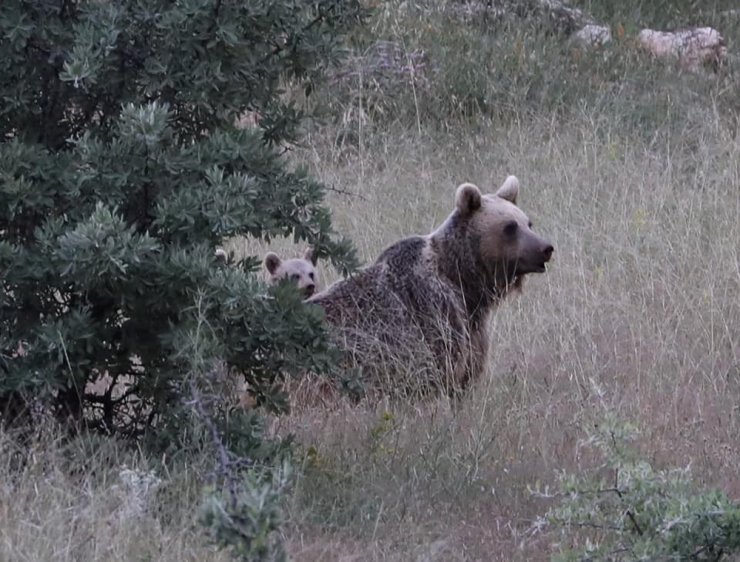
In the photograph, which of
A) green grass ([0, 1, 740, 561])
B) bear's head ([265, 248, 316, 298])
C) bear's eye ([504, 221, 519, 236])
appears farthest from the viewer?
bear's head ([265, 248, 316, 298])

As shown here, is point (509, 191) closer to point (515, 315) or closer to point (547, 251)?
point (547, 251)

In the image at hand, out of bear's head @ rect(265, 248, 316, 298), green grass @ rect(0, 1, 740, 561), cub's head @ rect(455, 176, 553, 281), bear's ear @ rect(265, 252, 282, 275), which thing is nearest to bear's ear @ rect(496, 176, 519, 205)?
cub's head @ rect(455, 176, 553, 281)

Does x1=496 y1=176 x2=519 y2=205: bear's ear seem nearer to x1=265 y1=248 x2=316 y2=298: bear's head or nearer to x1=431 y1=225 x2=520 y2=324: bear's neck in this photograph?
x1=431 y1=225 x2=520 y2=324: bear's neck

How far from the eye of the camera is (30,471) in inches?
220

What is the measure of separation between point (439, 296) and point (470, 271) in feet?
1.21

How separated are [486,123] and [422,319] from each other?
19.2ft

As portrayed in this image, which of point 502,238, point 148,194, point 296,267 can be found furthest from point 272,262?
point 148,194

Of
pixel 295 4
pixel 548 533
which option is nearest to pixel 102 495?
pixel 548 533

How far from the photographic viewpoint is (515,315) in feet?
31.0

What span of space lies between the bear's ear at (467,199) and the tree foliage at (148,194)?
7.70ft

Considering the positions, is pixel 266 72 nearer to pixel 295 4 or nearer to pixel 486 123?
pixel 295 4

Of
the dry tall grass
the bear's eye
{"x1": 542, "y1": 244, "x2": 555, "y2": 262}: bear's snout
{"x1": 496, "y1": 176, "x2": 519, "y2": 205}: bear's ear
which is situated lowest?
the dry tall grass

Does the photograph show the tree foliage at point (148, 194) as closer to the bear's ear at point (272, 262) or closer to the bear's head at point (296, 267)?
the bear's head at point (296, 267)

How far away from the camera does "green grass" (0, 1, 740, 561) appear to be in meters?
5.62
